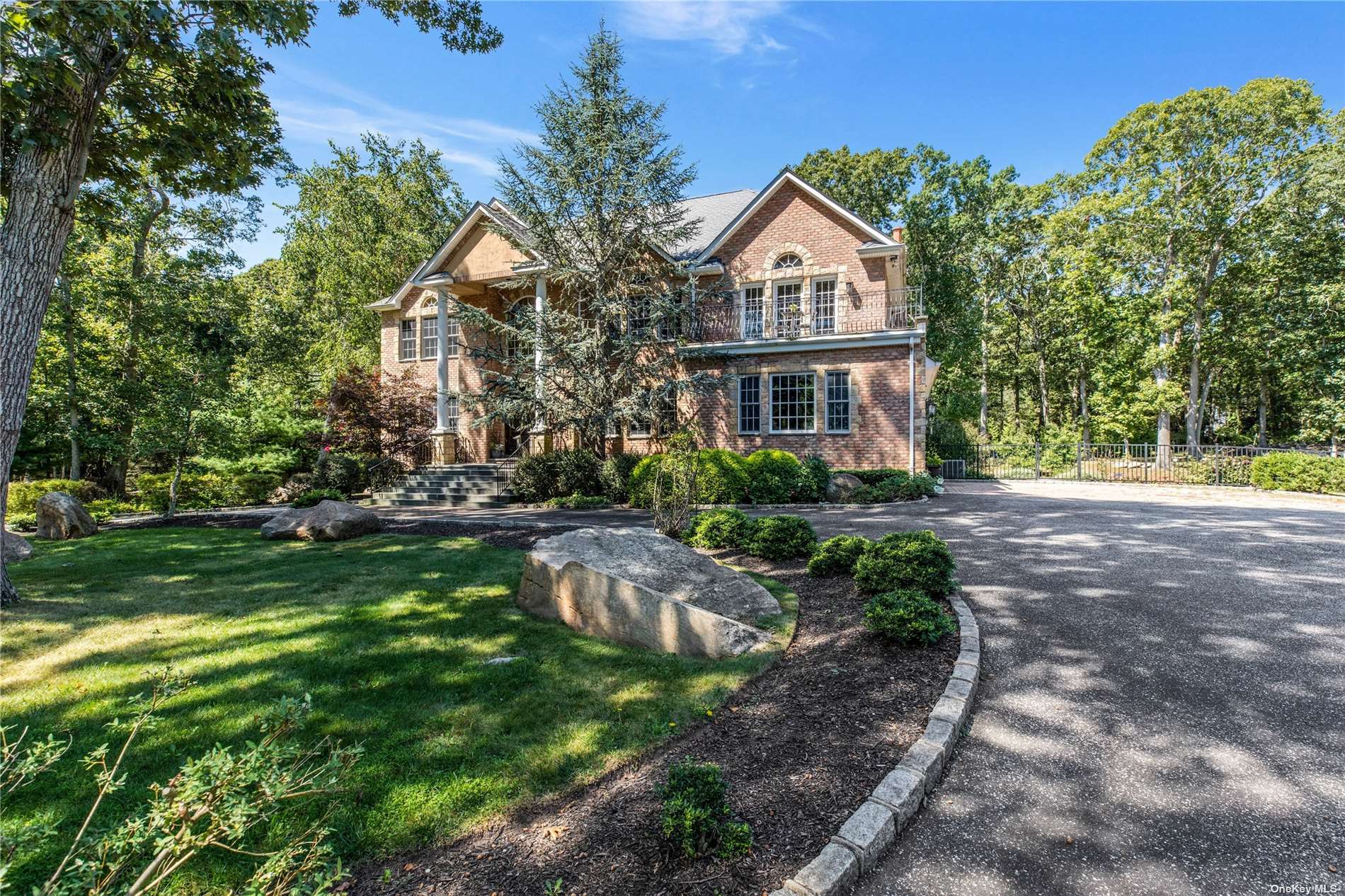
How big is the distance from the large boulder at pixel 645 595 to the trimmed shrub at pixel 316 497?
10.9m

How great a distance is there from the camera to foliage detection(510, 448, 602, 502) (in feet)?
49.1

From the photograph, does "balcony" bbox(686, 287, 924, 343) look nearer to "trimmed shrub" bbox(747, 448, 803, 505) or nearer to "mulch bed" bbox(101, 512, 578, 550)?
"trimmed shrub" bbox(747, 448, 803, 505)

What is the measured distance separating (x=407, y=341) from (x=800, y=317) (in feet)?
47.7

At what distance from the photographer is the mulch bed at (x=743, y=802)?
2.21 metres

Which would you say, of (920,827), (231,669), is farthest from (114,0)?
(920,827)

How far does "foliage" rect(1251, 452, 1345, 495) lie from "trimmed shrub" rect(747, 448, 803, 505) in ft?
47.6

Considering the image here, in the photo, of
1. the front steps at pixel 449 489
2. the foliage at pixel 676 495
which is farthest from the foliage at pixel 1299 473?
the front steps at pixel 449 489

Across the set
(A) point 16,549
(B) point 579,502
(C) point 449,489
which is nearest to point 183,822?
(A) point 16,549

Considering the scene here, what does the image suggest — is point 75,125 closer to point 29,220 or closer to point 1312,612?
point 29,220

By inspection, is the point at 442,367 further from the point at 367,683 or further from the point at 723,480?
the point at 367,683

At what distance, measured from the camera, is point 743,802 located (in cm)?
263

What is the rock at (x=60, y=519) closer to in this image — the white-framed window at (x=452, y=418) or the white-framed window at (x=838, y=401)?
the white-framed window at (x=452, y=418)

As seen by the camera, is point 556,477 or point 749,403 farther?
point 749,403

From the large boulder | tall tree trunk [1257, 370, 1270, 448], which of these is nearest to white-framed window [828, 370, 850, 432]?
the large boulder
